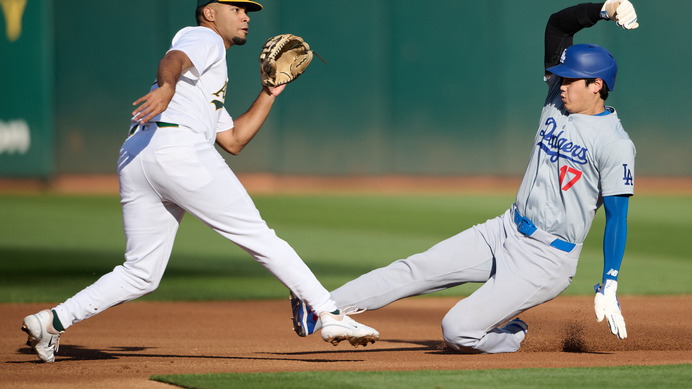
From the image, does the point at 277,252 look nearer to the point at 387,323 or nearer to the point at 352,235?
the point at 387,323

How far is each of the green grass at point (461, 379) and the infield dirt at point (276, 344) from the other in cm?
21

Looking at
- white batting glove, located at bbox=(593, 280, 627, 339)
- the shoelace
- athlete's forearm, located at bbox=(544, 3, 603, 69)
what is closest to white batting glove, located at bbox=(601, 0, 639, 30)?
athlete's forearm, located at bbox=(544, 3, 603, 69)

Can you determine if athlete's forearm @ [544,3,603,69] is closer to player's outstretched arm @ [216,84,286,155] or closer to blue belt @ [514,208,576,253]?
blue belt @ [514,208,576,253]

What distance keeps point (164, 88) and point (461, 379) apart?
1.69 m

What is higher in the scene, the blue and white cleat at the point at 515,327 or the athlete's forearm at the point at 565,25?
the athlete's forearm at the point at 565,25

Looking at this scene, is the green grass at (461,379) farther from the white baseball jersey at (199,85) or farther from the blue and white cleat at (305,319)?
the white baseball jersey at (199,85)

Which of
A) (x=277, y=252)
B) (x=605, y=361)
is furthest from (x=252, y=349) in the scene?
(x=605, y=361)

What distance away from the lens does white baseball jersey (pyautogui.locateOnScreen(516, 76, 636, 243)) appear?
4.53 metres

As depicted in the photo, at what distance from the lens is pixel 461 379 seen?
405cm

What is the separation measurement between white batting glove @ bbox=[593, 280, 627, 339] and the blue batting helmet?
0.98 metres

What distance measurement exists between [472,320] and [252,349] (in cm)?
128

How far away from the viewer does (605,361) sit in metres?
4.68

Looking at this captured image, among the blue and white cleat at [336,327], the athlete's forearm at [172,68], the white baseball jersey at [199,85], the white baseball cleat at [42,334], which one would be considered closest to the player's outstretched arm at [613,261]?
the blue and white cleat at [336,327]

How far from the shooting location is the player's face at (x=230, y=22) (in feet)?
15.1
